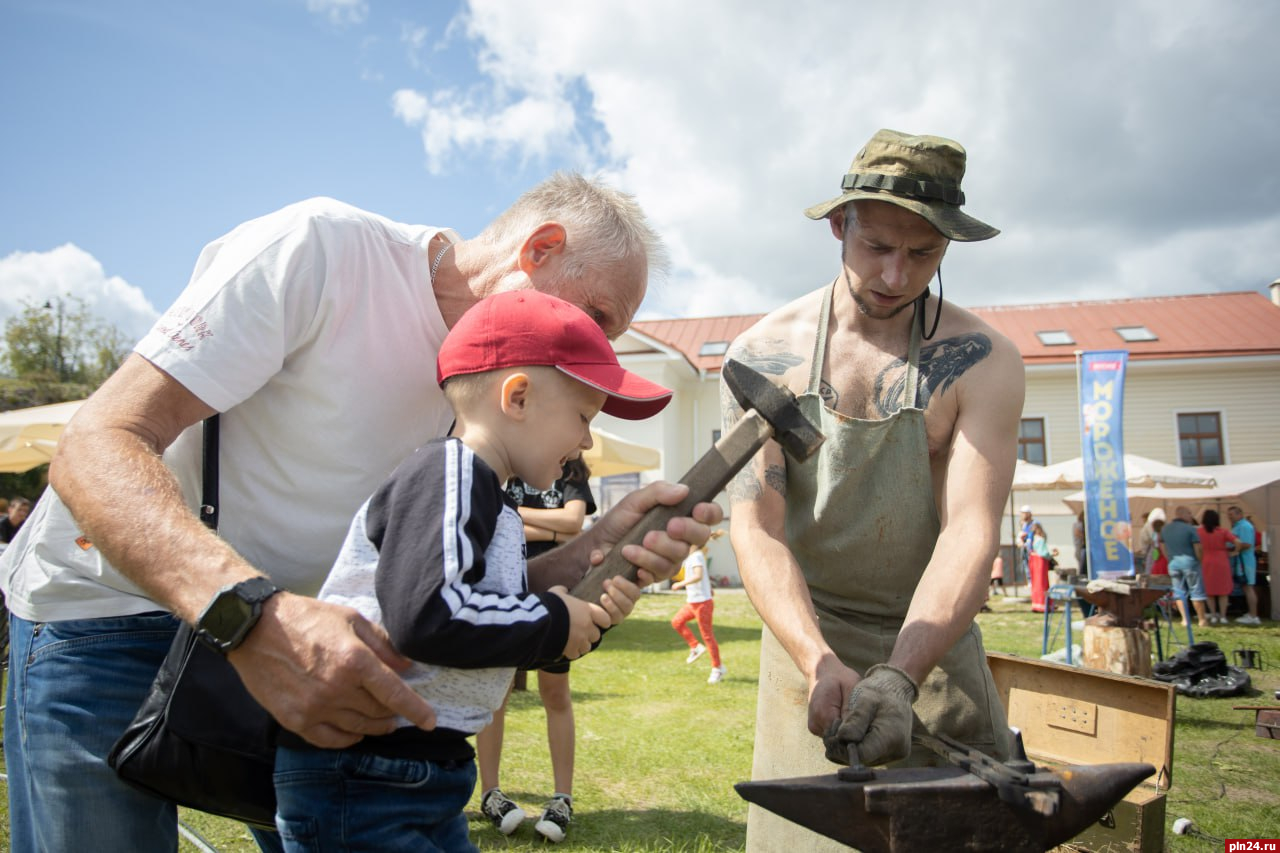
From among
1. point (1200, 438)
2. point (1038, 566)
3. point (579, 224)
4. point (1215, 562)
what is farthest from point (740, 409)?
point (1200, 438)

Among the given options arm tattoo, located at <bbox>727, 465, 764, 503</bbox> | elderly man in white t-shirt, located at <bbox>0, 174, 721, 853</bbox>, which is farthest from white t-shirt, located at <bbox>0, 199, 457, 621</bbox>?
arm tattoo, located at <bbox>727, 465, 764, 503</bbox>

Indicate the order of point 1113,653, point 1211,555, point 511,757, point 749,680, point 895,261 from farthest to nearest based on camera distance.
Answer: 1. point 1211,555
2. point 749,680
3. point 1113,653
4. point 511,757
5. point 895,261

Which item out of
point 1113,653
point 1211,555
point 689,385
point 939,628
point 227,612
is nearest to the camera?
point 227,612

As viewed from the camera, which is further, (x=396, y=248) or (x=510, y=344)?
(x=396, y=248)

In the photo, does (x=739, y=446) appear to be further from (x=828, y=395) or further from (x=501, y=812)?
(x=501, y=812)

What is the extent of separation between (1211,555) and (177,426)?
17.3m

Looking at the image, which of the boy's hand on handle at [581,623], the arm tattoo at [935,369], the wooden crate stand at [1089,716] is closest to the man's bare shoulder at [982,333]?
the arm tattoo at [935,369]

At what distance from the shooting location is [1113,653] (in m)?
7.11

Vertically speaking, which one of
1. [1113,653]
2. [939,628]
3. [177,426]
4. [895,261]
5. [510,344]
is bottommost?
[1113,653]

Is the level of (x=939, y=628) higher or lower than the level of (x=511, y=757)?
higher

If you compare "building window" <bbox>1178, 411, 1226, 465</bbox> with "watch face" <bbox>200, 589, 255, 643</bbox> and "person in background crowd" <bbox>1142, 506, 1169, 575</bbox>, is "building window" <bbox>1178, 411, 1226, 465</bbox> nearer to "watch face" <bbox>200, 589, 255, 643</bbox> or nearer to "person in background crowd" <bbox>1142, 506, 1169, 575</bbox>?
"person in background crowd" <bbox>1142, 506, 1169, 575</bbox>

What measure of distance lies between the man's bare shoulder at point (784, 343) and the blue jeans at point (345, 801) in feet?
5.65

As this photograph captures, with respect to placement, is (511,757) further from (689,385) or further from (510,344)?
(689,385)

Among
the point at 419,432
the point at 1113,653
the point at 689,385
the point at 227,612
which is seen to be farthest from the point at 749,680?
the point at 689,385
